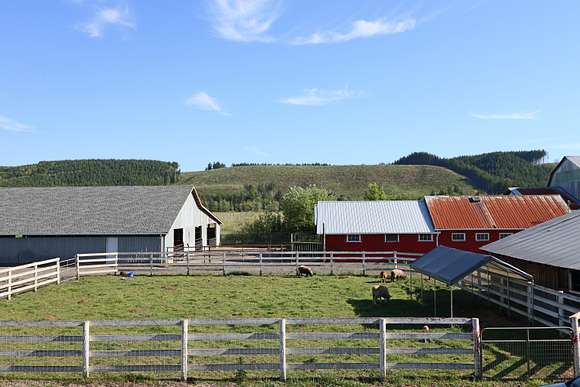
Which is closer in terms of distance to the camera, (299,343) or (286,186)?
(299,343)

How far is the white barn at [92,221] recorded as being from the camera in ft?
114

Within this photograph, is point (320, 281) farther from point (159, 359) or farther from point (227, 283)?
point (159, 359)

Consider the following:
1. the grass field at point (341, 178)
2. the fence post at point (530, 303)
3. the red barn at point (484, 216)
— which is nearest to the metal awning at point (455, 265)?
the fence post at point (530, 303)

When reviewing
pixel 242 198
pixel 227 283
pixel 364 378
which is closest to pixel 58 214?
pixel 227 283

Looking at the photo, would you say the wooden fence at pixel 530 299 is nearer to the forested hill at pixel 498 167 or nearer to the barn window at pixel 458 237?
the barn window at pixel 458 237

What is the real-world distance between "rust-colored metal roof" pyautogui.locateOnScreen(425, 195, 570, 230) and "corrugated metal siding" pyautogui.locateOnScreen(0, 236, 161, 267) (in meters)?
21.4

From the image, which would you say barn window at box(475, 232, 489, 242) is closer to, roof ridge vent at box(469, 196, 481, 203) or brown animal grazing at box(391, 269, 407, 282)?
roof ridge vent at box(469, 196, 481, 203)

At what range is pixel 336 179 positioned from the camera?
14812 cm

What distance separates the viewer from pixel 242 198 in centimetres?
10506

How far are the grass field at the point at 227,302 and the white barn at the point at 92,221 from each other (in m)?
9.76

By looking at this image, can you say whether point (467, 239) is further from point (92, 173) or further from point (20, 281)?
point (92, 173)

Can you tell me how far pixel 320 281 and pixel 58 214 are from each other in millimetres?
23492

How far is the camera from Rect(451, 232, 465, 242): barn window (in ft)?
122

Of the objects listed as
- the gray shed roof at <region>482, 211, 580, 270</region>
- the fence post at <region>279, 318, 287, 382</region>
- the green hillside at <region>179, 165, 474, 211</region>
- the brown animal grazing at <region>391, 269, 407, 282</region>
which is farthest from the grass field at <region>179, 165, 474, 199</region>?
the fence post at <region>279, 318, 287, 382</region>
